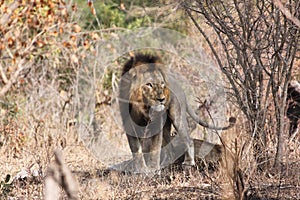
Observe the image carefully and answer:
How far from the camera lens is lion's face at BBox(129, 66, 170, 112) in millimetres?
6445

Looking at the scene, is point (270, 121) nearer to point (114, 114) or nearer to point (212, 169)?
point (212, 169)

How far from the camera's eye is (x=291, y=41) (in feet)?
17.3

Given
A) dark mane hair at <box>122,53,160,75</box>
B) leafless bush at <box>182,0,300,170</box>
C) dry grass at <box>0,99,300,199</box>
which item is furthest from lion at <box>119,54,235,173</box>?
leafless bush at <box>182,0,300,170</box>

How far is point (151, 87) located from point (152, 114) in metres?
0.29

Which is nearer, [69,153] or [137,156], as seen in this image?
[137,156]

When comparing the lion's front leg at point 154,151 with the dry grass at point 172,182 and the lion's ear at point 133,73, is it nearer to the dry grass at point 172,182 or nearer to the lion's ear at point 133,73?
the dry grass at point 172,182

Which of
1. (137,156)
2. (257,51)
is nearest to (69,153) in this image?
(137,156)

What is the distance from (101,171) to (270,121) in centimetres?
171

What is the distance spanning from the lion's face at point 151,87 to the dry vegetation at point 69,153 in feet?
2.30

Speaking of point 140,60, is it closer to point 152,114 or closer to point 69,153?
point 152,114

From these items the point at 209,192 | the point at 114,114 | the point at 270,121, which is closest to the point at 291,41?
the point at 270,121

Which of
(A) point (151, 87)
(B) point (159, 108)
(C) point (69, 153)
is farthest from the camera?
(C) point (69, 153)

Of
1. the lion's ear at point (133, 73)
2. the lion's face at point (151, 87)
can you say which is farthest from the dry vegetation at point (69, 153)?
the lion's ear at point (133, 73)

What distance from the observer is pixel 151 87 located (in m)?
6.51
